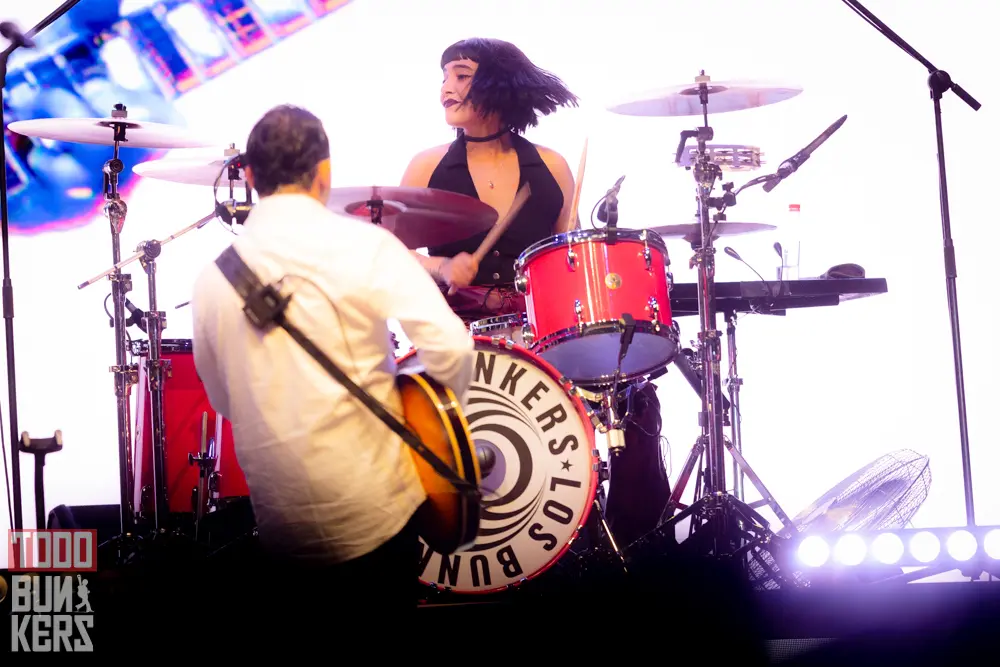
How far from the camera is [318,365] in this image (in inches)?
84.7

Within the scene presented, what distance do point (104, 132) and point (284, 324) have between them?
311 centimetres

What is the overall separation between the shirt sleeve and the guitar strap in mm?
144

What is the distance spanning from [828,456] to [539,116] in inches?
92.4

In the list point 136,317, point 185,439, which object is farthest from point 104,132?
point 185,439

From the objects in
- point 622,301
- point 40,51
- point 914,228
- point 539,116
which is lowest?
point 622,301

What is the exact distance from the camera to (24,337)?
5.28 m

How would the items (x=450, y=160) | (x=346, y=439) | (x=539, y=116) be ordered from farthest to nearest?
(x=539, y=116) → (x=450, y=160) → (x=346, y=439)

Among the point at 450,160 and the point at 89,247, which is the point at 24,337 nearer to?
the point at 89,247

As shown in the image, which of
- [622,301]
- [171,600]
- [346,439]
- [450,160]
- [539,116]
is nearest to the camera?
[346,439]

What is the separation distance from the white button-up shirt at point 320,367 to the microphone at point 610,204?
5.67ft

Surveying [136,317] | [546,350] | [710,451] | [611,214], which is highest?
[611,214]

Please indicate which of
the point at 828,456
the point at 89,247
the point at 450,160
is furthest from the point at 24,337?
the point at 828,456

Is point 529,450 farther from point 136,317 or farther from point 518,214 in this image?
point 136,317

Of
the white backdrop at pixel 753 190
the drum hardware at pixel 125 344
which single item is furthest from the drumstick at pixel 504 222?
the drum hardware at pixel 125 344
